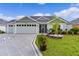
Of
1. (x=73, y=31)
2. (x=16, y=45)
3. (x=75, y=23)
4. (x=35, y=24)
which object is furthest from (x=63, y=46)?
(x=16, y=45)

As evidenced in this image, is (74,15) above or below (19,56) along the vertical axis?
above

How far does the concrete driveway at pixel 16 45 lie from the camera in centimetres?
1004

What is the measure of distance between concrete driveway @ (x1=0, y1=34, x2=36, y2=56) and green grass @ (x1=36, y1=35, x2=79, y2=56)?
27 centimetres

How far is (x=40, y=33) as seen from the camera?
10.1 metres

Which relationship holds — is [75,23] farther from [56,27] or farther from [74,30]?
[56,27]

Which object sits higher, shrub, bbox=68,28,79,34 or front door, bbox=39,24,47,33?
front door, bbox=39,24,47,33

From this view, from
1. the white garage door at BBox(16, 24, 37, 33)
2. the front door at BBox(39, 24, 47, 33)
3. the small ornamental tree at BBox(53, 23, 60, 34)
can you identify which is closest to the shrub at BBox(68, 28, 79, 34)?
the small ornamental tree at BBox(53, 23, 60, 34)

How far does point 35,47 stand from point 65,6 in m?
0.80

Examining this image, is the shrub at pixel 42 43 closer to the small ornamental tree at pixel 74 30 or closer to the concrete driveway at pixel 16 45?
the concrete driveway at pixel 16 45

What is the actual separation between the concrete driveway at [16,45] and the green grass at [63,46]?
266 mm

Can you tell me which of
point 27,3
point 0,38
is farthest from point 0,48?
point 27,3

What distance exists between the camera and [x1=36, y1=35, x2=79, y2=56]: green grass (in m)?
10.0

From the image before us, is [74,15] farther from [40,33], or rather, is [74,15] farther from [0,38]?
[0,38]

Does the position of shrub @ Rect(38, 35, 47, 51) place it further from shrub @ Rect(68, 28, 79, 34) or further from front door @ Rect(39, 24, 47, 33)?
shrub @ Rect(68, 28, 79, 34)
